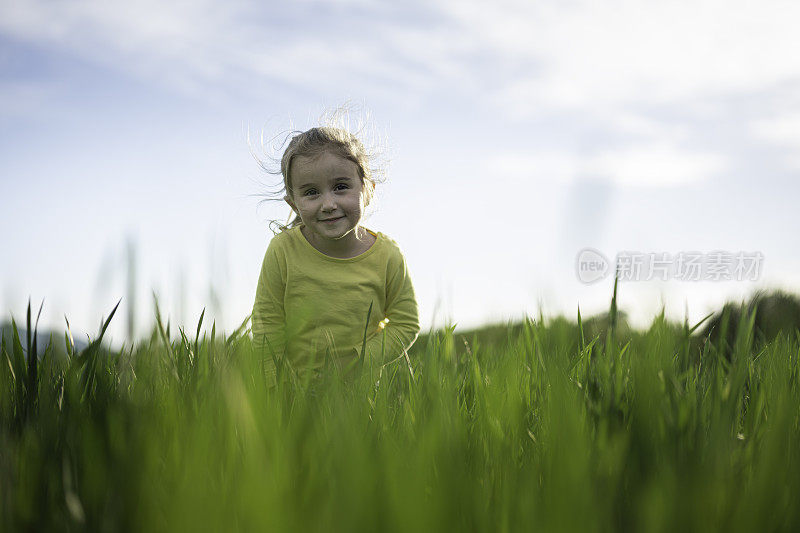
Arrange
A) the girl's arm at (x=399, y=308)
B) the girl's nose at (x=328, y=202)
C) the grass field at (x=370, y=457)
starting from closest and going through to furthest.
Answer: the grass field at (x=370, y=457)
the girl's nose at (x=328, y=202)
the girl's arm at (x=399, y=308)

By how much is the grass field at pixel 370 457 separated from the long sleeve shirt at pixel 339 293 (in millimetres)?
1373

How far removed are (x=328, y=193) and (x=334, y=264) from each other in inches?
14.7

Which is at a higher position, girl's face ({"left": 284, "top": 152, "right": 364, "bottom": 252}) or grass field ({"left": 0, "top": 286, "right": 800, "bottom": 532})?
girl's face ({"left": 284, "top": 152, "right": 364, "bottom": 252})

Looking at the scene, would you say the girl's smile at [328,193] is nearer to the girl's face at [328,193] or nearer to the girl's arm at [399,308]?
the girl's face at [328,193]

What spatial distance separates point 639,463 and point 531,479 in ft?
0.61

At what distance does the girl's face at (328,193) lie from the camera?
8.51 ft

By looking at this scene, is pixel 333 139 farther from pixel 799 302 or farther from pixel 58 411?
pixel 799 302

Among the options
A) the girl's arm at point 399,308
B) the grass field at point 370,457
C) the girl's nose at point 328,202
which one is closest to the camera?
the grass field at point 370,457

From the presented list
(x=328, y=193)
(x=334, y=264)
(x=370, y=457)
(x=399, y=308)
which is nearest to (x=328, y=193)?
(x=328, y=193)

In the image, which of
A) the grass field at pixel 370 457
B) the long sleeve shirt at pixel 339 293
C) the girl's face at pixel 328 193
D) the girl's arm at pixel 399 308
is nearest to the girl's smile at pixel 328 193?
the girl's face at pixel 328 193

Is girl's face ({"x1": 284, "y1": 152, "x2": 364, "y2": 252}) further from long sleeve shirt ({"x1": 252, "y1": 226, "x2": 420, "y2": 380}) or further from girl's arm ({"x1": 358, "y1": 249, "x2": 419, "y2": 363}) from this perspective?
girl's arm ({"x1": 358, "y1": 249, "x2": 419, "y2": 363})

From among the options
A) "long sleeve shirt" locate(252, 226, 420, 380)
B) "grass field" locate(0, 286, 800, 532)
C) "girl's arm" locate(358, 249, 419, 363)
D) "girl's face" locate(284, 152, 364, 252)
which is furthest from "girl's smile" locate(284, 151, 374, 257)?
"grass field" locate(0, 286, 800, 532)

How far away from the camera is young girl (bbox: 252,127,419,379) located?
103 inches

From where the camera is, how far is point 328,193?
2.60 metres
